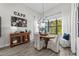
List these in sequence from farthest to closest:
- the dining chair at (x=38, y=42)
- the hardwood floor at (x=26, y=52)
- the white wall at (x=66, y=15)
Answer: the dining chair at (x=38, y=42)
the white wall at (x=66, y=15)
the hardwood floor at (x=26, y=52)

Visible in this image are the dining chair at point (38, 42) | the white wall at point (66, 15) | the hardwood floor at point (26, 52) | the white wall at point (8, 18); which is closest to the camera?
the hardwood floor at point (26, 52)

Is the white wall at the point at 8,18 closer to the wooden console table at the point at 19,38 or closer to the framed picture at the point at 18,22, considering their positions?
the framed picture at the point at 18,22

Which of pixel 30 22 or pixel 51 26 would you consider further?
pixel 30 22

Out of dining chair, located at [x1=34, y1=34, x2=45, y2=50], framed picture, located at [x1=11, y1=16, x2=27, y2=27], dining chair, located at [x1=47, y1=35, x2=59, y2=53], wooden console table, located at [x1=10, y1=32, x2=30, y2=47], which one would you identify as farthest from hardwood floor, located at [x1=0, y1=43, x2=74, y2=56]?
framed picture, located at [x1=11, y1=16, x2=27, y2=27]

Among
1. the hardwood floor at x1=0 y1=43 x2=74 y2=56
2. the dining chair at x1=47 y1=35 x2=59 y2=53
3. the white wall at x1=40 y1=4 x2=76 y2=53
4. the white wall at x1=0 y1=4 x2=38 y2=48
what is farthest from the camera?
the dining chair at x1=47 y1=35 x2=59 y2=53

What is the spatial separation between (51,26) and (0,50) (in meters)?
2.03

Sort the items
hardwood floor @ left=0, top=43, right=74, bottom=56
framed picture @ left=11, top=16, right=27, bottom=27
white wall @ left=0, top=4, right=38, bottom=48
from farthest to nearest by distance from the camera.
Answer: framed picture @ left=11, top=16, right=27, bottom=27 < white wall @ left=0, top=4, right=38, bottom=48 < hardwood floor @ left=0, top=43, right=74, bottom=56

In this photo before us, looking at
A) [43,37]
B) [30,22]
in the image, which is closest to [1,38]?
[30,22]

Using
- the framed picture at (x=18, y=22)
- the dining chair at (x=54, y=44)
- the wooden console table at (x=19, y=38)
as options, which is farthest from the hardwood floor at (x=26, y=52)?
the framed picture at (x=18, y=22)

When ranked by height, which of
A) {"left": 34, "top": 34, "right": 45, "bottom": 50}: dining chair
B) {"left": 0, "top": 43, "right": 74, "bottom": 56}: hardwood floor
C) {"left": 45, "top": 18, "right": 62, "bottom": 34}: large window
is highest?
{"left": 45, "top": 18, "right": 62, "bottom": 34}: large window

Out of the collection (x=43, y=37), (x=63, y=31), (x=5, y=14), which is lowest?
(x=43, y=37)

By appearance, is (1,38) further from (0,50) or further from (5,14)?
(5,14)

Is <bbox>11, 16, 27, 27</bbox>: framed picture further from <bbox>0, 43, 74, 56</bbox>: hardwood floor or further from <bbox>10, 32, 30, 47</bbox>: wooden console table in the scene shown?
<bbox>0, 43, 74, 56</bbox>: hardwood floor

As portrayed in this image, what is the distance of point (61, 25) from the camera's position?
314cm
